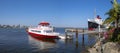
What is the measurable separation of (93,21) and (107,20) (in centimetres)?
7830

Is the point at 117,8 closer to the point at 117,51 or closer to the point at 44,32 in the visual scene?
the point at 117,51

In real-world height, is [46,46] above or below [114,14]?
below

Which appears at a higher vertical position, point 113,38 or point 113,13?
point 113,13

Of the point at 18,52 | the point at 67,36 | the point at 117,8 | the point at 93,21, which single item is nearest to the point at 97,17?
the point at 93,21

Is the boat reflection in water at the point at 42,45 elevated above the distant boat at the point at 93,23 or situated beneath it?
situated beneath

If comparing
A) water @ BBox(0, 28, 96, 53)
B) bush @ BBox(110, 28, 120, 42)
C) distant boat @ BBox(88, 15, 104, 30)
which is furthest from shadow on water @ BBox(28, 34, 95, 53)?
distant boat @ BBox(88, 15, 104, 30)

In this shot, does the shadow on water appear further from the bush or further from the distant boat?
the distant boat

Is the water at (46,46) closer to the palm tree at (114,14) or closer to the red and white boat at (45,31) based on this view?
the red and white boat at (45,31)

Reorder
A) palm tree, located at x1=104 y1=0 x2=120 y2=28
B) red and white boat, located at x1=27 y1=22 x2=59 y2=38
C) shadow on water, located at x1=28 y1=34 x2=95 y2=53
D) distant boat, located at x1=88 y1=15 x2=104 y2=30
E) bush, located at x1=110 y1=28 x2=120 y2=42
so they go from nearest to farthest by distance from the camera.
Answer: bush, located at x1=110 y1=28 x2=120 y2=42, palm tree, located at x1=104 y1=0 x2=120 y2=28, shadow on water, located at x1=28 y1=34 x2=95 y2=53, red and white boat, located at x1=27 y1=22 x2=59 y2=38, distant boat, located at x1=88 y1=15 x2=104 y2=30

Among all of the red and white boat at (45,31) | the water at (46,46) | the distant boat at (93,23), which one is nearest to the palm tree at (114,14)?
the water at (46,46)

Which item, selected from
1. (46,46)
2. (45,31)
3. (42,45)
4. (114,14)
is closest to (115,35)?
(114,14)

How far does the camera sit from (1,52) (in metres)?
44.1

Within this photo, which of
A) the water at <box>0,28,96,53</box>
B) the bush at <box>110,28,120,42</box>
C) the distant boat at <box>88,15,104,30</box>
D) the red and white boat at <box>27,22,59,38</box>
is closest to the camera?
the bush at <box>110,28,120,42</box>

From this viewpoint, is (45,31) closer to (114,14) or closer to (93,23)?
(93,23)
